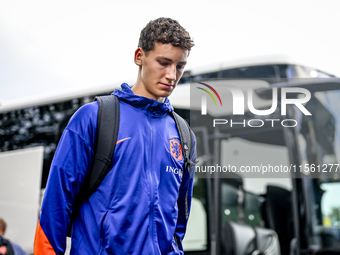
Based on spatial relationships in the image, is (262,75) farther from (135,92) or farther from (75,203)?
(75,203)

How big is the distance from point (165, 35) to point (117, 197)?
662 mm

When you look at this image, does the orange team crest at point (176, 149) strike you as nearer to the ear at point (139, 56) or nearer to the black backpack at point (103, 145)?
the black backpack at point (103, 145)

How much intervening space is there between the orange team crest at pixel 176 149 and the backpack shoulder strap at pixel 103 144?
25 cm

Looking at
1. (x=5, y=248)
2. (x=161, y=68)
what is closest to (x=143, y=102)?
(x=161, y=68)

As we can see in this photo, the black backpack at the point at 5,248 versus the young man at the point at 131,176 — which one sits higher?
the young man at the point at 131,176

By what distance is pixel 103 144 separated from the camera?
1.46m

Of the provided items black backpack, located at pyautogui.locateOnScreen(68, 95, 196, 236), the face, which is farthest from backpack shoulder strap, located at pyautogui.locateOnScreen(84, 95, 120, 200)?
the face

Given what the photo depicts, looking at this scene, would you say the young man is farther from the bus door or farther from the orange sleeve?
Answer: the bus door

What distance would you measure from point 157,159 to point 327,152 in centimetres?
343

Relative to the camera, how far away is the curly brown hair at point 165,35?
5.15 feet

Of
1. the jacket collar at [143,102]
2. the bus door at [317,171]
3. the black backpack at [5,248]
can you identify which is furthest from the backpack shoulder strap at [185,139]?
the black backpack at [5,248]

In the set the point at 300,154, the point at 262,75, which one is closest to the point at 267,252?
the point at 300,154

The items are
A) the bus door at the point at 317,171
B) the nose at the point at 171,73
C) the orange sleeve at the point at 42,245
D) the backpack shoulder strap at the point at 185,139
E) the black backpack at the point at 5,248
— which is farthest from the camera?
the black backpack at the point at 5,248

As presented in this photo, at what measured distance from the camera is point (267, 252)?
14.1ft
